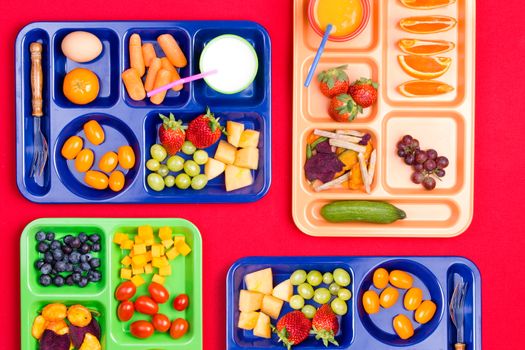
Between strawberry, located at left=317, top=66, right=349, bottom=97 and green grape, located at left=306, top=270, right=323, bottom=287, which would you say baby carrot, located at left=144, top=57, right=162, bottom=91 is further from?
green grape, located at left=306, top=270, right=323, bottom=287

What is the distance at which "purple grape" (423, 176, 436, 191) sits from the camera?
2.14 m

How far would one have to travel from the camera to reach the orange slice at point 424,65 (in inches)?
84.6

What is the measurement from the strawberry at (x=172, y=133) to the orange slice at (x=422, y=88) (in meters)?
0.78

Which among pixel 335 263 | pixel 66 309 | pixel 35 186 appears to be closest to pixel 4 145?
pixel 35 186

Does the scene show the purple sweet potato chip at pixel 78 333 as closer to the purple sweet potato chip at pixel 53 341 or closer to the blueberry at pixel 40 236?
the purple sweet potato chip at pixel 53 341

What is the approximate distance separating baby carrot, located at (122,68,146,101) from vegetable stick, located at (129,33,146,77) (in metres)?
0.02

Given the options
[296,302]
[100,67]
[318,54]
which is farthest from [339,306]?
[100,67]

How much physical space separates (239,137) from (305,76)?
1.03 ft

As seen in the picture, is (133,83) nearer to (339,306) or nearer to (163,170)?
(163,170)

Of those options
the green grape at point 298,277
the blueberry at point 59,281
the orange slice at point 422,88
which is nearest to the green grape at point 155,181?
the blueberry at point 59,281

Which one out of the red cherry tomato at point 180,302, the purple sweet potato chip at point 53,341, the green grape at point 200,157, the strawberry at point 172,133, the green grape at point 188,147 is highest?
the strawberry at point 172,133

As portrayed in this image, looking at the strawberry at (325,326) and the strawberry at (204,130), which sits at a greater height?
the strawberry at (204,130)

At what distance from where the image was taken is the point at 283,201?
7.29ft

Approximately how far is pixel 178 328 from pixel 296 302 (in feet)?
1.39
